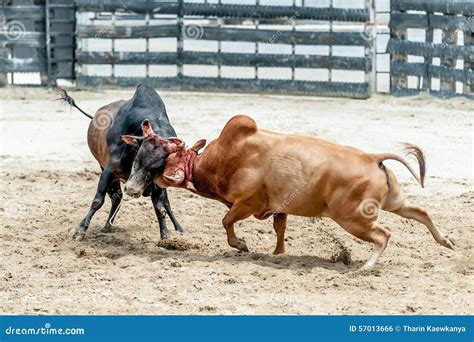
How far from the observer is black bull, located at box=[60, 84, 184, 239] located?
9.17m

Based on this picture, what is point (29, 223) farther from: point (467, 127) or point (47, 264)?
point (467, 127)

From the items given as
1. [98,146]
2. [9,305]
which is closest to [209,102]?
[98,146]

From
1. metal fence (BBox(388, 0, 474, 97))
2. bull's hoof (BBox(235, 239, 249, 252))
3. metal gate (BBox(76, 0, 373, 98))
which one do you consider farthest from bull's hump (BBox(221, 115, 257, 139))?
metal gate (BBox(76, 0, 373, 98))

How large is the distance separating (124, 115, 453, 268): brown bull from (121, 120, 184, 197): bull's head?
67 millimetres

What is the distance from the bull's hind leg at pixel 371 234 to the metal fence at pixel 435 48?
9731 millimetres

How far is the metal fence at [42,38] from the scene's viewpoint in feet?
63.8

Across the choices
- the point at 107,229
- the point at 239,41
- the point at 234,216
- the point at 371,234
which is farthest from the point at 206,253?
the point at 239,41

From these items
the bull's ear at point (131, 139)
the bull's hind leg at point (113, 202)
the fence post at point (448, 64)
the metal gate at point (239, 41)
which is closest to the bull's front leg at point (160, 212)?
the bull's hind leg at point (113, 202)

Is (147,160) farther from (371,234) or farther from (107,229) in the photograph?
(371,234)

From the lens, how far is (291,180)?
844 centimetres

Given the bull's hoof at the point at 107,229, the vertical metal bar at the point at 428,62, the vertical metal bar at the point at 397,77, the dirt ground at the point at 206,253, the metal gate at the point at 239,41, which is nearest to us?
the dirt ground at the point at 206,253

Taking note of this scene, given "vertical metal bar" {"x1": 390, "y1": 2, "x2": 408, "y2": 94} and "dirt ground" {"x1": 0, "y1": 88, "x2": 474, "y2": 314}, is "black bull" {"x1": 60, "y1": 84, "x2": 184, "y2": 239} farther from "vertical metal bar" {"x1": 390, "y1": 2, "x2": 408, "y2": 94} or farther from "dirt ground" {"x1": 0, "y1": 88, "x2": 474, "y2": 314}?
"vertical metal bar" {"x1": 390, "y1": 2, "x2": 408, "y2": 94}

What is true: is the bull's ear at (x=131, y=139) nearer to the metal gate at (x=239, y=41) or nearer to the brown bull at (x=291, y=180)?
the brown bull at (x=291, y=180)

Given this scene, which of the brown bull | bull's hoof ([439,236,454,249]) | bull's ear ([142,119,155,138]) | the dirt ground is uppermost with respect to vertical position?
bull's ear ([142,119,155,138])
